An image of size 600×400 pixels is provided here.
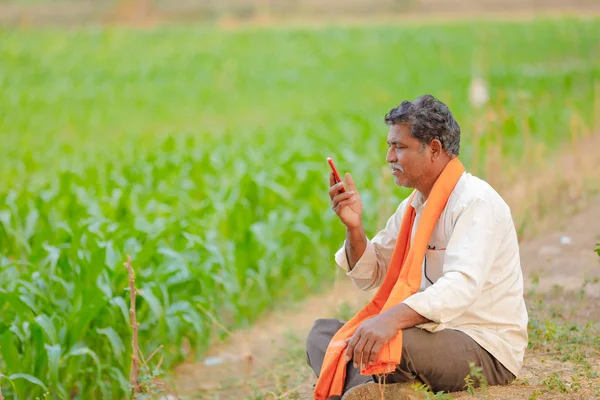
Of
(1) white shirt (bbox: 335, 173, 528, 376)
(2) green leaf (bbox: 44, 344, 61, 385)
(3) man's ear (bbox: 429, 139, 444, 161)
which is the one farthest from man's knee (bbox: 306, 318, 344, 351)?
(2) green leaf (bbox: 44, 344, 61, 385)

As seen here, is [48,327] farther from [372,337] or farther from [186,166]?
[186,166]

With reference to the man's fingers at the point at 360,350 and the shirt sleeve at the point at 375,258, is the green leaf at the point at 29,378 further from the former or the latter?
the man's fingers at the point at 360,350

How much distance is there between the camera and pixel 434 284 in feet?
9.44

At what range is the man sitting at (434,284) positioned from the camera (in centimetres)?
288

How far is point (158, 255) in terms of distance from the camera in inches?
203

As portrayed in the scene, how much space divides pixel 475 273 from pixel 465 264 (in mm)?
44

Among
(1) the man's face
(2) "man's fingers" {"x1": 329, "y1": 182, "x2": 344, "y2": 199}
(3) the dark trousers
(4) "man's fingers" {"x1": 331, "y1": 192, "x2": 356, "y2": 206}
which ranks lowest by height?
(3) the dark trousers

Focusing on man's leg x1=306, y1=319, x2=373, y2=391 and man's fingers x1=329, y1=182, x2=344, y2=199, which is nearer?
man's fingers x1=329, y1=182, x2=344, y2=199

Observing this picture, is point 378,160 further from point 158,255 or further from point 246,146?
point 158,255

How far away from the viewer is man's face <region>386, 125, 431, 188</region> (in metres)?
3.08

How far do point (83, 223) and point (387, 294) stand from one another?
2742mm

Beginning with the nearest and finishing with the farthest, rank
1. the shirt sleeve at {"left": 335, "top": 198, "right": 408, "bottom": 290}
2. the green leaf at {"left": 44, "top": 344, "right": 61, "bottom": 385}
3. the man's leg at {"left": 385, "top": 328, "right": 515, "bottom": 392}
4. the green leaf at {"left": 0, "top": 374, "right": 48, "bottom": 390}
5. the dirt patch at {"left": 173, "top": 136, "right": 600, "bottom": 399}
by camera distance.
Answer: the man's leg at {"left": 385, "top": 328, "right": 515, "bottom": 392}, the shirt sleeve at {"left": 335, "top": 198, "right": 408, "bottom": 290}, the dirt patch at {"left": 173, "top": 136, "right": 600, "bottom": 399}, the green leaf at {"left": 0, "top": 374, "right": 48, "bottom": 390}, the green leaf at {"left": 44, "top": 344, "right": 61, "bottom": 385}

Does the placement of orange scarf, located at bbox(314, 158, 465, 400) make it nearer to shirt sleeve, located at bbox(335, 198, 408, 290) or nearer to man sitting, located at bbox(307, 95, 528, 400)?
man sitting, located at bbox(307, 95, 528, 400)

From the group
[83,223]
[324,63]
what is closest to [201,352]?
[83,223]
